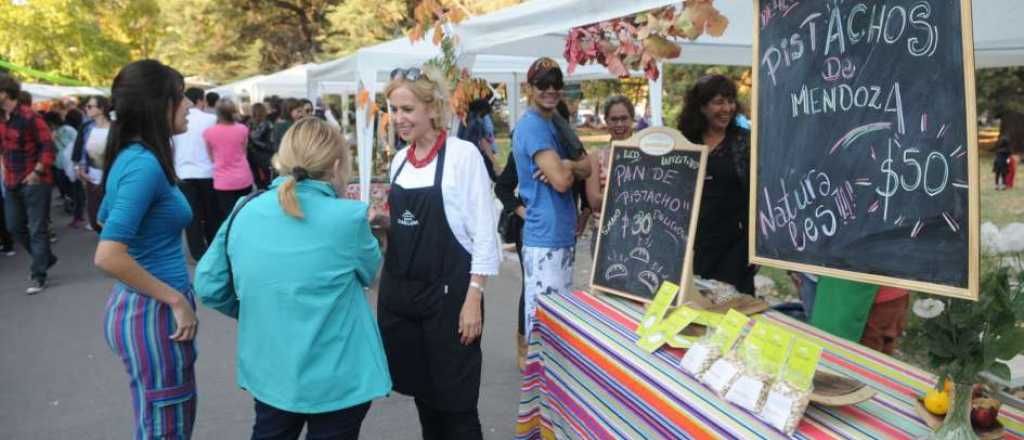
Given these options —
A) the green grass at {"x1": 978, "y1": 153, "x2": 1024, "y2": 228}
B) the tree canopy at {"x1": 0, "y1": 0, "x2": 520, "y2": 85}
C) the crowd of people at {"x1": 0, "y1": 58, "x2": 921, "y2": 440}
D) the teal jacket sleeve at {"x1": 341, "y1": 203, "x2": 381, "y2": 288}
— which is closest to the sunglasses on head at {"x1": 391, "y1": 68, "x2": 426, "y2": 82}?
the crowd of people at {"x1": 0, "y1": 58, "x2": 921, "y2": 440}

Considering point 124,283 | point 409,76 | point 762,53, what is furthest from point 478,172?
point 124,283

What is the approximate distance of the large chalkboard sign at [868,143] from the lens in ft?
5.17

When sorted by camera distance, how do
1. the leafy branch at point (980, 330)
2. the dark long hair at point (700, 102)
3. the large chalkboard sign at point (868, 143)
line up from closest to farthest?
the leafy branch at point (980, 330)
the large chalkboard sign at point (868, 143)
the dark long hair at point (700, 102)

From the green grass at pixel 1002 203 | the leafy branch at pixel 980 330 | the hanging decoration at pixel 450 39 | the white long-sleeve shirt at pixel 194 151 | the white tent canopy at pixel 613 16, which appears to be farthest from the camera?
the green grass at pixel 1002 203

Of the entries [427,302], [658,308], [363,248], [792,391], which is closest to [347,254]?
[363,248]

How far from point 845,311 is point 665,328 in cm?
88

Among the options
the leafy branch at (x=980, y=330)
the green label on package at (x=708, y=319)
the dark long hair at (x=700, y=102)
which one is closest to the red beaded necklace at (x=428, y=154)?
the green label on package at (x=708, y=319)

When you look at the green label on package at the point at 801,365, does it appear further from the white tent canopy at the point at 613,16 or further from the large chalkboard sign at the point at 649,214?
the white tent canopy at the point at 613,16

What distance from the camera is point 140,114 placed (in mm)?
2100

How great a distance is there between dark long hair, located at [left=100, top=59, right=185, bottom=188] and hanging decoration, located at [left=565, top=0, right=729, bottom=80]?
5.57ft

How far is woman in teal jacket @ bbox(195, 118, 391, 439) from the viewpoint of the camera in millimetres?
1890

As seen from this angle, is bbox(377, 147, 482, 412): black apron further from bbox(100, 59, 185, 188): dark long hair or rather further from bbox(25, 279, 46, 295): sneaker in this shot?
bbox(25, 279, 46, 295): sneaker

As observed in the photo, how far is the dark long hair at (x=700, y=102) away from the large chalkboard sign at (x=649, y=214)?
0.56m

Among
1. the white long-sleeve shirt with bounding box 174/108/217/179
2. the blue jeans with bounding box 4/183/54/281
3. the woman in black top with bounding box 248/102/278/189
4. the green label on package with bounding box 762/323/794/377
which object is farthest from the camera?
the woman in black top with bounding box 248/102/278/189
